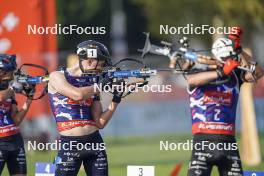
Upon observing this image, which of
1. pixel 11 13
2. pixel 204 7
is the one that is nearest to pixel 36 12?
pixel 11 13

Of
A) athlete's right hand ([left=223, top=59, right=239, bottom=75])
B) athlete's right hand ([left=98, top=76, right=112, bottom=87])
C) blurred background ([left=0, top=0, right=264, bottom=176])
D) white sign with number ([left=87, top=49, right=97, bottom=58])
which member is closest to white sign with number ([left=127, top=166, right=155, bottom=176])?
athlete's right hand ([left=98, top=76, right=112, bottom=87])

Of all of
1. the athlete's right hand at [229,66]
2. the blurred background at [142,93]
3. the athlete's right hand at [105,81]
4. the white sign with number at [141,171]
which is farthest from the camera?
the blurred background at [142,93]

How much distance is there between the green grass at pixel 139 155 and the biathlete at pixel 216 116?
21.3ft

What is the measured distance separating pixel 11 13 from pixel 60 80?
9.28 meters

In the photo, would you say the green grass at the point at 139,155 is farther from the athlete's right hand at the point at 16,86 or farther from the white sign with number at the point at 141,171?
the athlete's right hand at the point at 16,86

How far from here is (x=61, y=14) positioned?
5034 centimetres

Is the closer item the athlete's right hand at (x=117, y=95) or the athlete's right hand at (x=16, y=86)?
the athlete's right hand at (x=117, y=95)

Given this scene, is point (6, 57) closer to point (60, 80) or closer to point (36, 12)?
point (60, 80)

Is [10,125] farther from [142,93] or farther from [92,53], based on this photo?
[142,93]

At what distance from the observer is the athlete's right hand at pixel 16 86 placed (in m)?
14.2

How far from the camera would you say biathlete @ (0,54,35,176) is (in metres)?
13.9

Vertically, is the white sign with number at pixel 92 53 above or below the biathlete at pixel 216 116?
above

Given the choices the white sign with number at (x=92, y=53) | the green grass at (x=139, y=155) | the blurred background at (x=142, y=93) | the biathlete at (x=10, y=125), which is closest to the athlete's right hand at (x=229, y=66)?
the white sign with number at (x=92, y=53)

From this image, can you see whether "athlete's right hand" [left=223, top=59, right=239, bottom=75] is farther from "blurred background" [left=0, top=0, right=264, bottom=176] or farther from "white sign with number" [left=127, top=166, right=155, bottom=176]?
"blurred background" [left=0, top=0, right=264, bottom=176]
